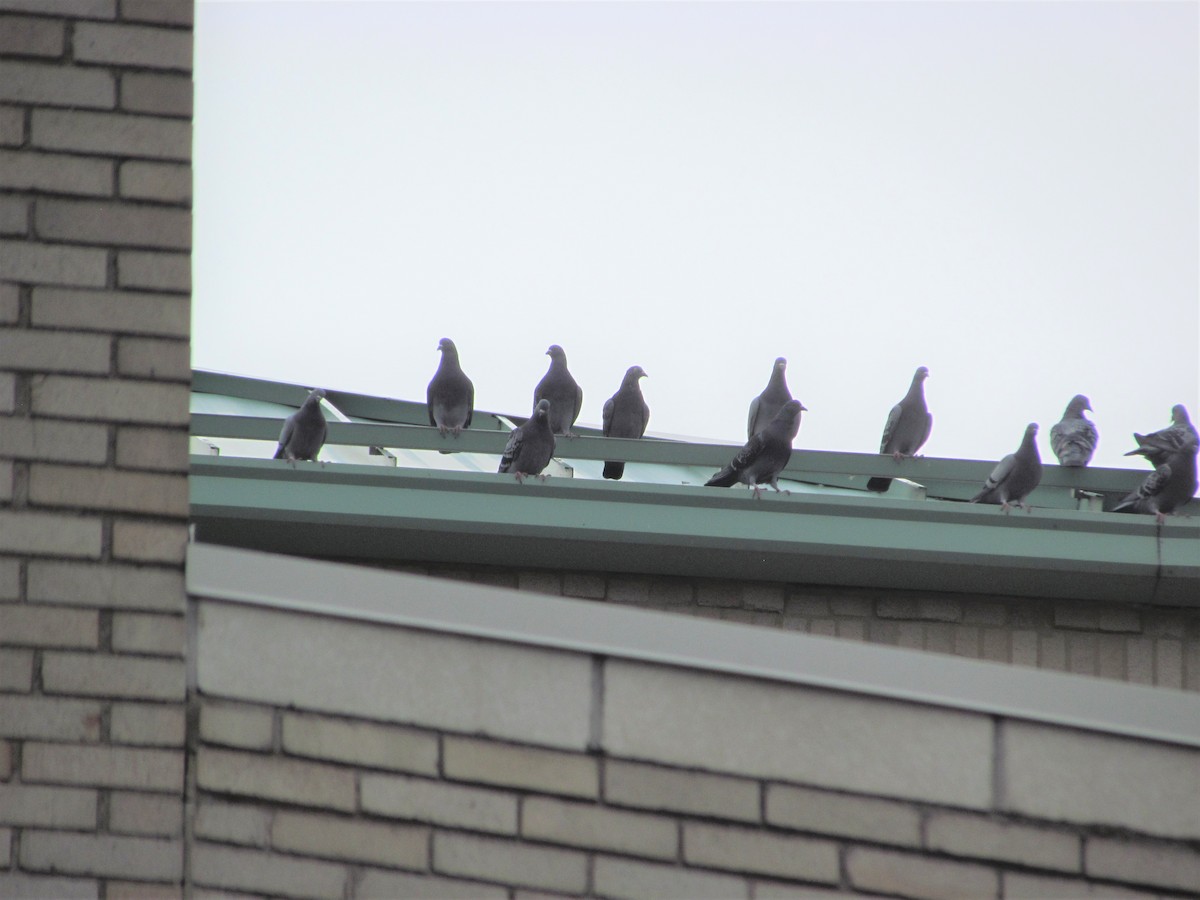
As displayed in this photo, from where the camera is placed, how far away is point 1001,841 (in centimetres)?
272

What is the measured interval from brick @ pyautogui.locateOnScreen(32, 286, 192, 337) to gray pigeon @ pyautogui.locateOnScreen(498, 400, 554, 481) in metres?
3.54

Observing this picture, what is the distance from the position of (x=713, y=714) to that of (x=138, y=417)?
1327 millimetres

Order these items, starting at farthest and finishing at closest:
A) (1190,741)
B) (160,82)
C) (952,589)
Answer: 1. (952,589)
2. (160,82)
3. (1190,741)

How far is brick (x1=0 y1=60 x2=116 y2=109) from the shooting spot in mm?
2818

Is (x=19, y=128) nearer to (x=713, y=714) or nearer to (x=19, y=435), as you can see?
(x=19, y=435)

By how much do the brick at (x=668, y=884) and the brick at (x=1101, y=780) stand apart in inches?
22.9

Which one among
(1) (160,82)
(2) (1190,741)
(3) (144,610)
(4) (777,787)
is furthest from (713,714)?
(1) (160,82)

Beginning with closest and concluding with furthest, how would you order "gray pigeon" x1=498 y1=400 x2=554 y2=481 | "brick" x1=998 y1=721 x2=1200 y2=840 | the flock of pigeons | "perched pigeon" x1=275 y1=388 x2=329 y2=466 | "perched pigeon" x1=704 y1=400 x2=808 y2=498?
"brick" x1=998 y1=721 x2=1200 y2=840
the flock of pigeons
"perched pigeon" x1=275 y1=388 x2=329 y2=466
"gray pigeon" x1=498 y1=400 x2=554 y2=481
"perched pigeon" x1=704 y1=400 x2=808 y2=498

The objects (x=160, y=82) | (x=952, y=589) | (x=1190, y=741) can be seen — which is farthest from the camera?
(x=952, y=589)

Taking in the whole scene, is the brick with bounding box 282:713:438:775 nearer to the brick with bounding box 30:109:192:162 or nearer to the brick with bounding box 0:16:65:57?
the brick with bounding box 30:109:192:162

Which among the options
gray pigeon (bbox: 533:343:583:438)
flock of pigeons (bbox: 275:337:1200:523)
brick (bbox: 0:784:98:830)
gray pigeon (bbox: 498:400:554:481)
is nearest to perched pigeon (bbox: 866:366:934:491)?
flock of pigeons (bbox: 275:337:1200:523)

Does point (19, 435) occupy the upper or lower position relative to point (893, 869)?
upper

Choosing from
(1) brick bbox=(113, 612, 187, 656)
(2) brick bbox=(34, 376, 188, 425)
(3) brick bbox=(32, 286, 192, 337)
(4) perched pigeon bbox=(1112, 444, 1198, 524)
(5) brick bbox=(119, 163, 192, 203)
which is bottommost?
(1) brick bbox=(113, 612, 187, 656)

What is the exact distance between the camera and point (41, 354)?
2.78 metres
